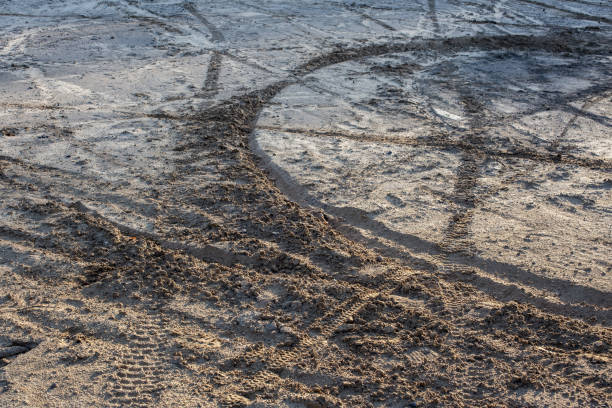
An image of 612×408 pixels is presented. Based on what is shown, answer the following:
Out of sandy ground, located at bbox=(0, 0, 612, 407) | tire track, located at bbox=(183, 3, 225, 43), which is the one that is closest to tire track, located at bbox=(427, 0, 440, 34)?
sandy ground, located at bbox=(0, 0, 612, 407)

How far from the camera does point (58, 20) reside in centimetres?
1216

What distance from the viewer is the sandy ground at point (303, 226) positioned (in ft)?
12.1

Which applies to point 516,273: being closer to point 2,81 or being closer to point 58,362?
point 58,362

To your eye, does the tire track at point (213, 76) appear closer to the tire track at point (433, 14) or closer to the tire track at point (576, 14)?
the tire track at point (433, 14)

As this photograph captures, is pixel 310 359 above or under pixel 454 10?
under

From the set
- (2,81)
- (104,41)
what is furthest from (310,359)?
(104,41)

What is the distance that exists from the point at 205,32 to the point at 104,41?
1979 mm

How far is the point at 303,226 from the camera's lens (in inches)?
210

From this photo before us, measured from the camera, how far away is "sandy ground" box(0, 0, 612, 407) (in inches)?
146

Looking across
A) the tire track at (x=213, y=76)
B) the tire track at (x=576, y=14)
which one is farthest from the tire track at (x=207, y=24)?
the tire track at (x=576, y=14)

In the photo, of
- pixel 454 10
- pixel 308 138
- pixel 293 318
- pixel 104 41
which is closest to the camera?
pixel 293 318

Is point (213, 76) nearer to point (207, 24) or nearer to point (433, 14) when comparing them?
point (207, 24)

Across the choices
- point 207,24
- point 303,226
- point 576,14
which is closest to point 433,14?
point 576,14

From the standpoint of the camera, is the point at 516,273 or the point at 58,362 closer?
the point at 58,362
